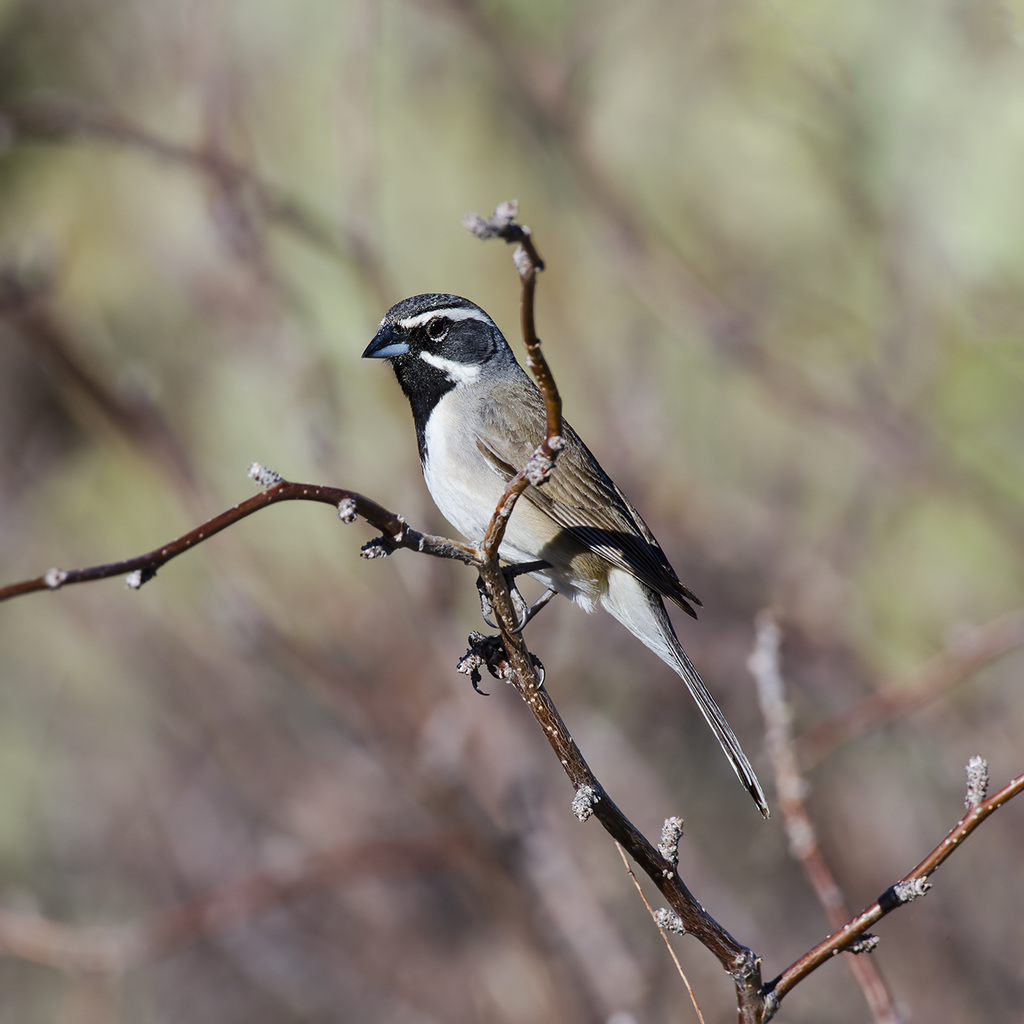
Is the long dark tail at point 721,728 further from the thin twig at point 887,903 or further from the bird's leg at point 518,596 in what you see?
the thin twig at point 887,903

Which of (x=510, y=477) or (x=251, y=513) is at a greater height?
(x=510, y=477)

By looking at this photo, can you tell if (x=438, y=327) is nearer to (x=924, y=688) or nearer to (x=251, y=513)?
(x=924, y=688)

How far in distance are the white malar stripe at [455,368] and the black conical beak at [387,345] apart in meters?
0.14

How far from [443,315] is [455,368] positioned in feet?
0.72

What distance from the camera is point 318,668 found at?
5762mm

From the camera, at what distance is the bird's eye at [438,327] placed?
176 inches

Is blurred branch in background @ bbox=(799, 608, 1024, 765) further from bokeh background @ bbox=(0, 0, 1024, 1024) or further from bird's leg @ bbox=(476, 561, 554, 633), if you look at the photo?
bird's leg @ bbox=(476, 561, 554, 633)

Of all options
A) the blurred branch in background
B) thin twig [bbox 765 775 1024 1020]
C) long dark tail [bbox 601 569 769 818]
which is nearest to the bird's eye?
long dark tail [bbox 601 569 769 818]

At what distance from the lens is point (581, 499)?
4.41m

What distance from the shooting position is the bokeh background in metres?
5.78

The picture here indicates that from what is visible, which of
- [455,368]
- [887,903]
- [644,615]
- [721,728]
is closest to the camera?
[887,903]

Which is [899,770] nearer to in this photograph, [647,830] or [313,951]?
[647,830]

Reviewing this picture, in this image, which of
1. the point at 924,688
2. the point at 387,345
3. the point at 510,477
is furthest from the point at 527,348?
the point at 924,688

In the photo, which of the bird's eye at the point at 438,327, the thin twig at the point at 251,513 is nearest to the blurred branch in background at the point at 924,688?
the bird's eye at the point at 438,327
